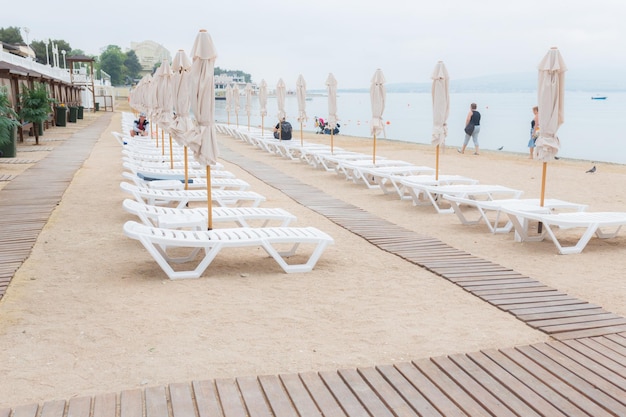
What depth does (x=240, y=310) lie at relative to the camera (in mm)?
4293

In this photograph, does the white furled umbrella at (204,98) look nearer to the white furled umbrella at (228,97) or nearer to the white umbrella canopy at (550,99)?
the white umbrella canopy at (550,99)

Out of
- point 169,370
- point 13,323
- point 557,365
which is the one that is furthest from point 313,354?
point 13,323

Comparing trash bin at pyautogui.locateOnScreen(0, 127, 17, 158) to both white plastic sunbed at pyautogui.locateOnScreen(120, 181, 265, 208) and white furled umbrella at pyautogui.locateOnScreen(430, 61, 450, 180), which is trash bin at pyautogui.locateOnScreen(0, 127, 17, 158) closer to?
white plastic sunbed at pyautogui.locateOnScreen(120, 181, 265, 208)

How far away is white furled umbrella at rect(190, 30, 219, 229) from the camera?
5801 millimetres

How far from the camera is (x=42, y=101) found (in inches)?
716

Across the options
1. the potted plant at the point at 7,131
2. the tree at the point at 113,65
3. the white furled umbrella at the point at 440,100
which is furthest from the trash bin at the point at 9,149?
the tree at the point at 113,65

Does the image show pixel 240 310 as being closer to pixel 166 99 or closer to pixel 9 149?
pixel 166 99

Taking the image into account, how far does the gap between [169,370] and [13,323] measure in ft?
4.46

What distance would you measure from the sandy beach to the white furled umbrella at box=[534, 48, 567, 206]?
1.04m

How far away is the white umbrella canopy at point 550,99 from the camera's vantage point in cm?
673

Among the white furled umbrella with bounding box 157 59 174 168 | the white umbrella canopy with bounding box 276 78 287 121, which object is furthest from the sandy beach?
the white umbrella canopy with bounding box 276 78 287 121

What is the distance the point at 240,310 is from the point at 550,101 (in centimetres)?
436

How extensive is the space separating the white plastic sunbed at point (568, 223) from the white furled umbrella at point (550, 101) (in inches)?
18.2

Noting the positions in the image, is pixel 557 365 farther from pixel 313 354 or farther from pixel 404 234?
pixel 404 234
